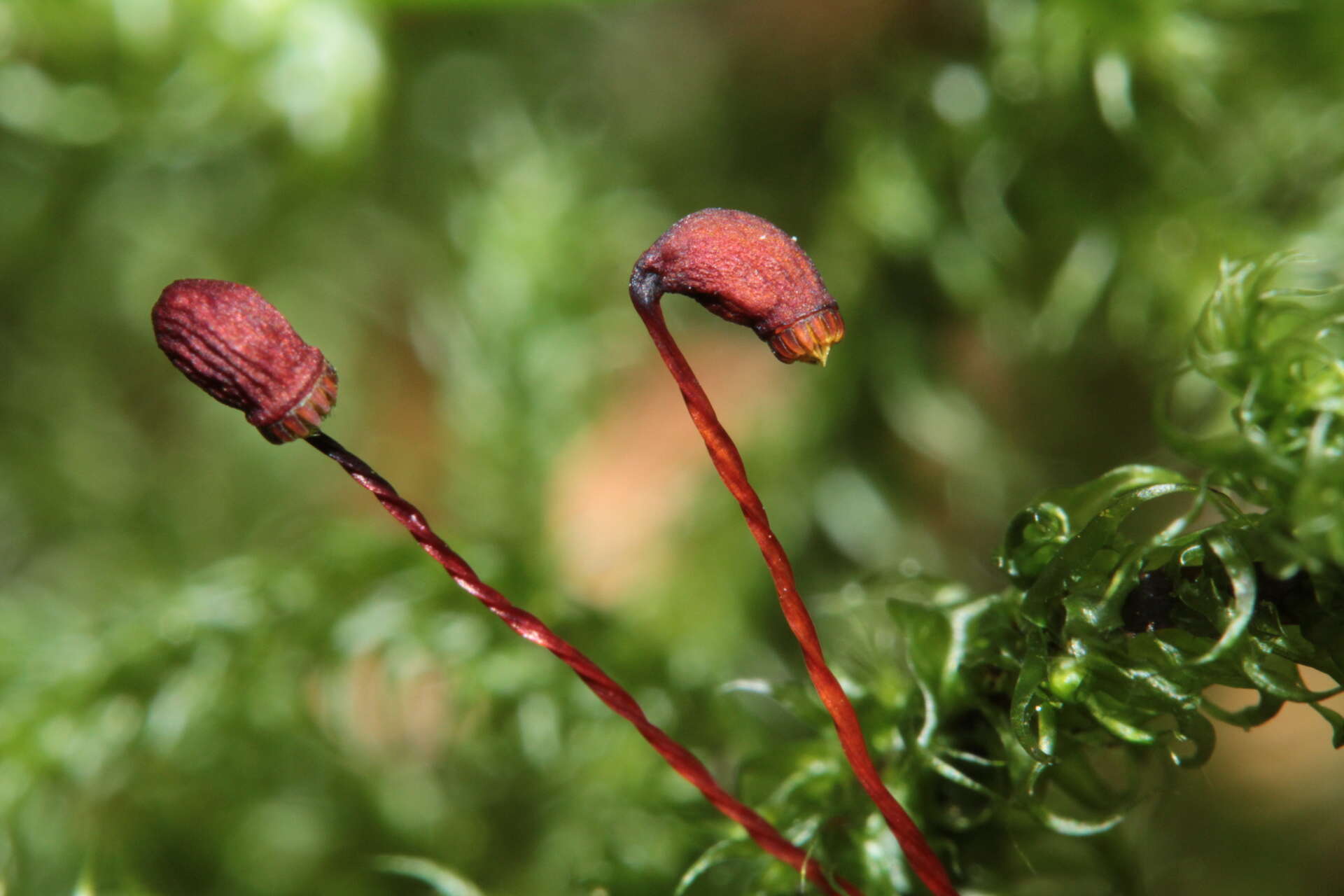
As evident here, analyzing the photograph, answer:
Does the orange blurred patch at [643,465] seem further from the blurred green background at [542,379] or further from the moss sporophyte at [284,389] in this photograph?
the moss sporophyte at [284,389]

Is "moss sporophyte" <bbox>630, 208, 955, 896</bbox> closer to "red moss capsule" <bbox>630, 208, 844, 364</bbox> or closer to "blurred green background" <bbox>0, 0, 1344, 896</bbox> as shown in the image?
"red moss capsule" <bbox>630, 208, 844, 364</bbox>

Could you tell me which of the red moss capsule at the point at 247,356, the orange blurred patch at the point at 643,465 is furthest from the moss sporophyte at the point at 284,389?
the orange blurred patch at the point at 643,465

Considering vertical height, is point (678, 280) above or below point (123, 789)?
below

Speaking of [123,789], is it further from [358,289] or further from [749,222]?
[749,222]

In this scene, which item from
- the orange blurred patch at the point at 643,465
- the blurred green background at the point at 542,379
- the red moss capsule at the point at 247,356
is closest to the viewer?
the red moss capsule at the point at 247,356

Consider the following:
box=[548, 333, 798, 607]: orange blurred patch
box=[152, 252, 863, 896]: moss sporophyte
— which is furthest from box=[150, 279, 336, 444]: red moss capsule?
box=[548, 333, 798, 607]: orange blurred patch

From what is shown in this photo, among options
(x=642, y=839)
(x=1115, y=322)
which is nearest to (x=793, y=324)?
(x=642, y=839)

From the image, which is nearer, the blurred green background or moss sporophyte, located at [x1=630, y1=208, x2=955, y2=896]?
moss sporophyte, located at [x1=630, y1=208, x2=955, y2=896]
